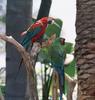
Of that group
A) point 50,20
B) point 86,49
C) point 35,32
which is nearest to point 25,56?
point 86,49

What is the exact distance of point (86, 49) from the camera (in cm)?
167

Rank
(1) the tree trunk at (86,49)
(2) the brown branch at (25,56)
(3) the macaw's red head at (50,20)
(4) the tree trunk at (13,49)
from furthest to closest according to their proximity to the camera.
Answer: (3) the macaw's red head at (50,20) → (4) the tree trunk at (13,49) → (2) the brown branch at (25,56) → (1) the tree trunk at (86,49)

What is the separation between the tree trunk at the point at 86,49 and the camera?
164 cm

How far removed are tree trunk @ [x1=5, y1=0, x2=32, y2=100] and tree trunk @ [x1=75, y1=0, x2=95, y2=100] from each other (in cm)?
57

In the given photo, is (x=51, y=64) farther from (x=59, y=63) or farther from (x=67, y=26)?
(x=67, y=26)

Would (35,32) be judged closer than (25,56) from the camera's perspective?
No

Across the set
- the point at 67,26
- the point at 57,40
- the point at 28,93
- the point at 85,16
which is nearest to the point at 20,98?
the point at 28,93

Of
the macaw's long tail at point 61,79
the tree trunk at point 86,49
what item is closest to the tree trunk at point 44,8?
the macaw's long tail at point 61,79

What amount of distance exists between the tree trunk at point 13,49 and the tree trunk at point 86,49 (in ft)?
1.86

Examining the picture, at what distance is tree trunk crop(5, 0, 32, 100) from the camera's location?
2248mm

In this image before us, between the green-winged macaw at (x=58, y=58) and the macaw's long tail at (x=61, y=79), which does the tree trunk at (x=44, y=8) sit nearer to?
the green-winged macaw at (x=58, y=58)

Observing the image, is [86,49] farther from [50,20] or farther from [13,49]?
[50,20]

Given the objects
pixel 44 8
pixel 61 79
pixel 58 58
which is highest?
pixel 44 8

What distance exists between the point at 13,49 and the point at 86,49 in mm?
727
